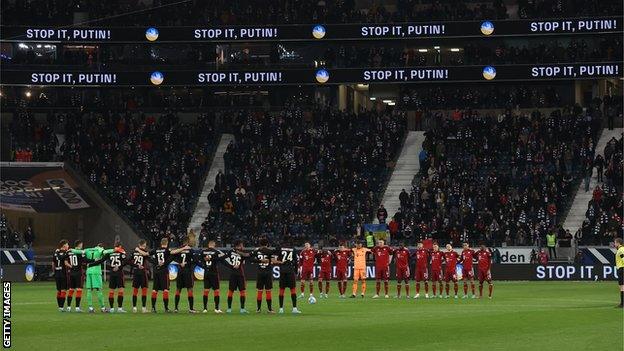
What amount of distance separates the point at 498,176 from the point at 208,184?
17343 millimetres

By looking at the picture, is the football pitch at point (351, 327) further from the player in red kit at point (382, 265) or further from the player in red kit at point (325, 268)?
the player in red kit at point (325, 268)

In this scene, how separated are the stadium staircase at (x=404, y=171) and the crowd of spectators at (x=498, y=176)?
91 cm

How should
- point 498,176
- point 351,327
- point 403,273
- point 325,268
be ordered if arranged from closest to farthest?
point 351,327 < point 403,273 < point 325,268 < point 498,176

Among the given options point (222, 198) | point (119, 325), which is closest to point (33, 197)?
point (222, 198)

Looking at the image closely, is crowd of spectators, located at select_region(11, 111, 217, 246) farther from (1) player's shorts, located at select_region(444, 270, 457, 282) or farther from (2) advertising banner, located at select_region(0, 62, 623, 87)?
(1) player's shorts, located at select_region(444, 270, 457, 282)

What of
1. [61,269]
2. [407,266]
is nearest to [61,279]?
[61,269]

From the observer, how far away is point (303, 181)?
73.4m

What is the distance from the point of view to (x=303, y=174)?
74062 millimetres

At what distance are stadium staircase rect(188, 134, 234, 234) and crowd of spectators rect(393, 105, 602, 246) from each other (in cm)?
1149

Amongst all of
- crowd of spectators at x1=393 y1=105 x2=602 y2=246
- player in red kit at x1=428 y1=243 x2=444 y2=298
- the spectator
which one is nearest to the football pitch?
player in red kit at x1=428 y1=243 x2=444 y2=298

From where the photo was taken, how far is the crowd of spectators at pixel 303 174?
69.9 m

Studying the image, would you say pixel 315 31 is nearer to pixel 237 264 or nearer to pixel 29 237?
pixel 29 237

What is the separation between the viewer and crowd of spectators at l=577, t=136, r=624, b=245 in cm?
6391

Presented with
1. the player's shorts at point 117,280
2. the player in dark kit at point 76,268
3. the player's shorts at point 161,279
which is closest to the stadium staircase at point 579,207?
the player's shorts at point 161,279
